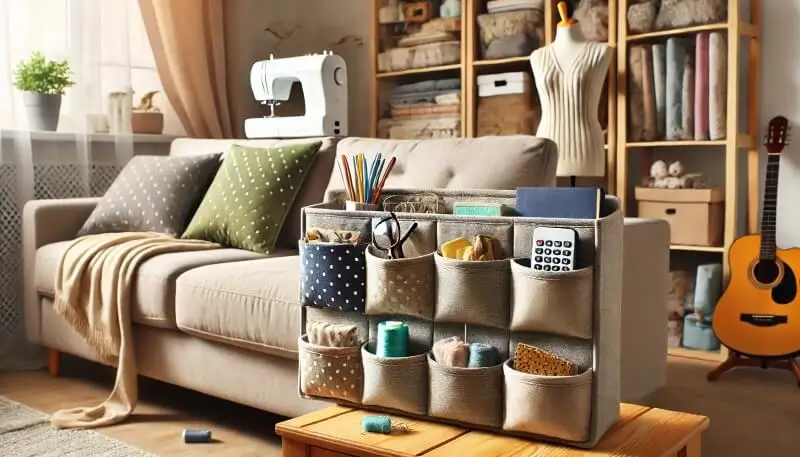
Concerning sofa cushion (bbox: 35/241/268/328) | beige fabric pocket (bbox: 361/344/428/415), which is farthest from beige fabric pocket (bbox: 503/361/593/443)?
sofa cushion (bbox: 35/241/268/328)

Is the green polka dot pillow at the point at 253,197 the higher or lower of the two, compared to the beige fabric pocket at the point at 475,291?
higher

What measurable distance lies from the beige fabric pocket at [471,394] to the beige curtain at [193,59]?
2.71 meters

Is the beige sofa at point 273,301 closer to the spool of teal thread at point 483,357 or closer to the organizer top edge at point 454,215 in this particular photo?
the organizer top edge at point 454,215

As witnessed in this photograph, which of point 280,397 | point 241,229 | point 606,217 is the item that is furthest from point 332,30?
point 606,217

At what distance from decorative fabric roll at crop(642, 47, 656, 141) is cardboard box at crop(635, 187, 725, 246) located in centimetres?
25

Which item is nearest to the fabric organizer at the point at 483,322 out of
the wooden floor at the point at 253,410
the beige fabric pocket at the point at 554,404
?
the beige fabric pocket at the point at 554,404

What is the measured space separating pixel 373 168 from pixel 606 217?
1.45 feet

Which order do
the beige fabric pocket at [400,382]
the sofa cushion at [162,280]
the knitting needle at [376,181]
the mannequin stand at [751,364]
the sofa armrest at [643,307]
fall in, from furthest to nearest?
the mannequin stand at [751,364] → the sofa cushion at [162,280] → the sofa armrest at [643,307] → the knitting needle at [376,181] → the beige fabric pocket at [400,382]

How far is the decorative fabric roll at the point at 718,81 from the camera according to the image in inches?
119

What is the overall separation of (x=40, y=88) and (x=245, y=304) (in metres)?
1.64

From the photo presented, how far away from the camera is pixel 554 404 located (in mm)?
1211

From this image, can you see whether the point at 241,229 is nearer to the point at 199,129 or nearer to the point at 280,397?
the point at 280,397

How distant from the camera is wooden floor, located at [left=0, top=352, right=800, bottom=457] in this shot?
2119 mm

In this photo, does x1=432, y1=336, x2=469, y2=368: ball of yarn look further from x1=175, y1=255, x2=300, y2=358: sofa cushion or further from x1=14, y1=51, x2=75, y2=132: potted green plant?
x1=14, y1=51, x2=75, y2=132: potted green plant
